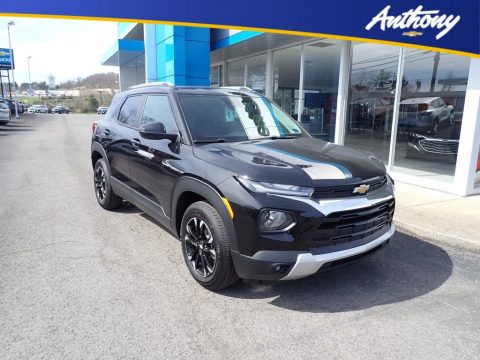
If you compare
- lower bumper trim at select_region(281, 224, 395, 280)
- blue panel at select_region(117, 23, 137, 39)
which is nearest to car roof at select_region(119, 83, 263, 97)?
lower bumper trim at select_region(281, 224, 395, 280)

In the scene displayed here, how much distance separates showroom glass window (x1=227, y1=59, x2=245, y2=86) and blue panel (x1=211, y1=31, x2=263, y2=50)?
220cm

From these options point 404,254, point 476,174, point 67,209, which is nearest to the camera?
point 404,254

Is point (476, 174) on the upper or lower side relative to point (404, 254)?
upper

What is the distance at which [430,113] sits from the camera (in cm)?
804

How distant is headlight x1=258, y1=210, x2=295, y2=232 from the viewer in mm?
2895

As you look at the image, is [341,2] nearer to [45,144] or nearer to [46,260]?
[46,260]

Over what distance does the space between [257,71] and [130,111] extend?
11.2 m

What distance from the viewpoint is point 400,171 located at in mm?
8523

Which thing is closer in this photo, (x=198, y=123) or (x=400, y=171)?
(x=198, y=123)

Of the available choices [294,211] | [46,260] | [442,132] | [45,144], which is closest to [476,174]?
[442,132]

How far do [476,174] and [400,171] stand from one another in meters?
1.82

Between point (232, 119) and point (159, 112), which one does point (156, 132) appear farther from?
point (232, 119)

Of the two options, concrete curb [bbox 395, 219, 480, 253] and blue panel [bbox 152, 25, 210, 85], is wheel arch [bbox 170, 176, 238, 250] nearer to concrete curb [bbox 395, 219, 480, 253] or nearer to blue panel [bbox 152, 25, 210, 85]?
concrete curb [bbox 395, 219, 480, 253]

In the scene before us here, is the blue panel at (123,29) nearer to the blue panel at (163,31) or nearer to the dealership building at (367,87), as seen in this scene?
the blue panel at (163,31)
